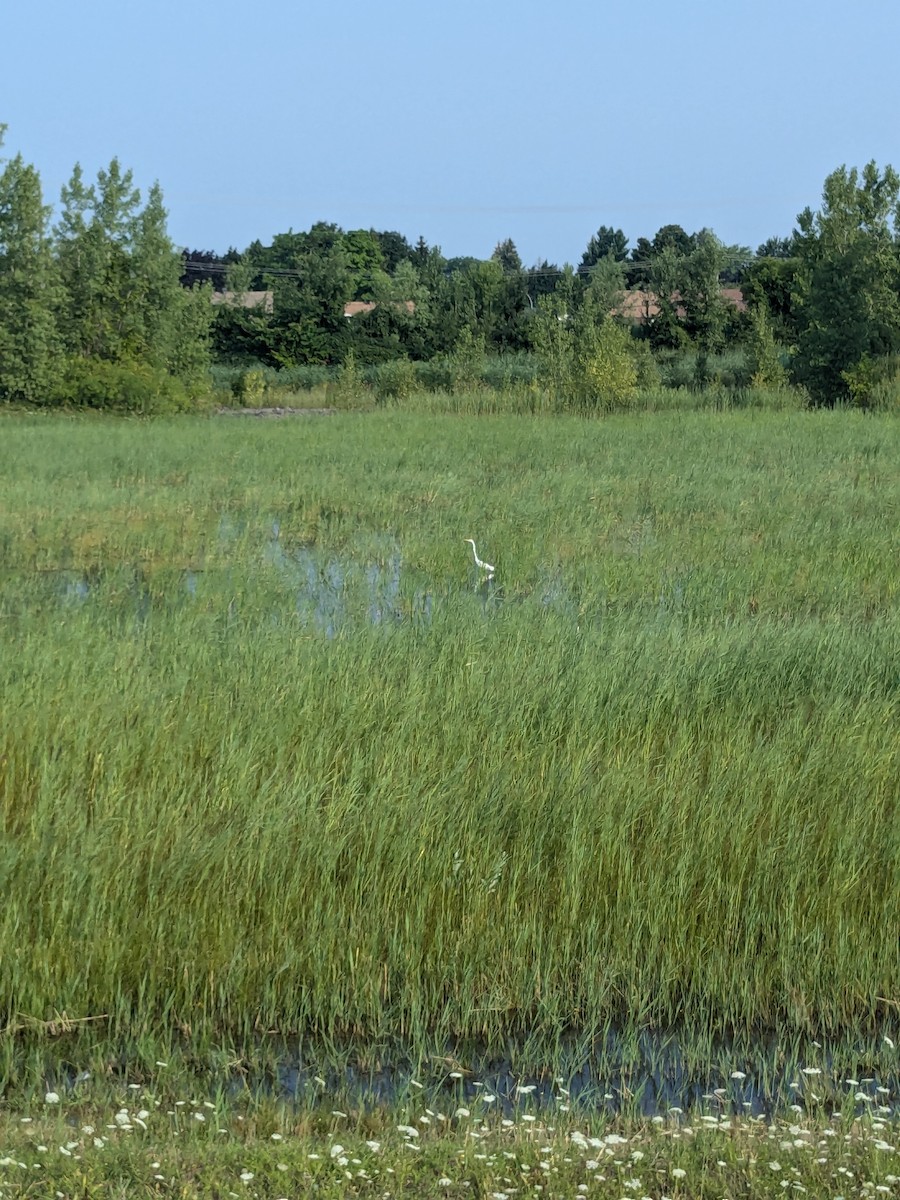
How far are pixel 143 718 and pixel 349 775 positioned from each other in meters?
1.06

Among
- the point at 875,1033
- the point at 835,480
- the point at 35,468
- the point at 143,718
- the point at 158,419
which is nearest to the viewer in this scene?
the point at 875,1033

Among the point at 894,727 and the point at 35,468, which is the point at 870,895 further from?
the point at 35,468

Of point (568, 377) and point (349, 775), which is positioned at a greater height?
point (568, 377)

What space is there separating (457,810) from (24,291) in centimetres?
3032

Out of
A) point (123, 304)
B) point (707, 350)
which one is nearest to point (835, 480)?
point (123, 304)

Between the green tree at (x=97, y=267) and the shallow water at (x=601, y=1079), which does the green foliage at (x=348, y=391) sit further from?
the shallow water at (x=601, y=1079)

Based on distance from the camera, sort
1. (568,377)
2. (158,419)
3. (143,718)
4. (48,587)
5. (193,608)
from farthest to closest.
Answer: (568,377) < (158,419) < (48,587) < (193,608) < (143,718)

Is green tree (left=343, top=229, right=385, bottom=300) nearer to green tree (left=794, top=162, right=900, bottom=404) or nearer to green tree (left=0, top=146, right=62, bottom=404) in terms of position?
green tree (left=0, top=146, right=62, bottom=404)

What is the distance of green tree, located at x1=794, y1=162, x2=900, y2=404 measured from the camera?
29.8 m

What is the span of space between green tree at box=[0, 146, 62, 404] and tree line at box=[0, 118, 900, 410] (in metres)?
0.04

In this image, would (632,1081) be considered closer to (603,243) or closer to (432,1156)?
(432,1156)

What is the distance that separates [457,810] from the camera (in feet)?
16.5

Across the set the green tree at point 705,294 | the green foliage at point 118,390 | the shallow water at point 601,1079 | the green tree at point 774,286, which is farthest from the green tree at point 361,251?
the shallow water at point 601,1079

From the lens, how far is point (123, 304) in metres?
35.0
